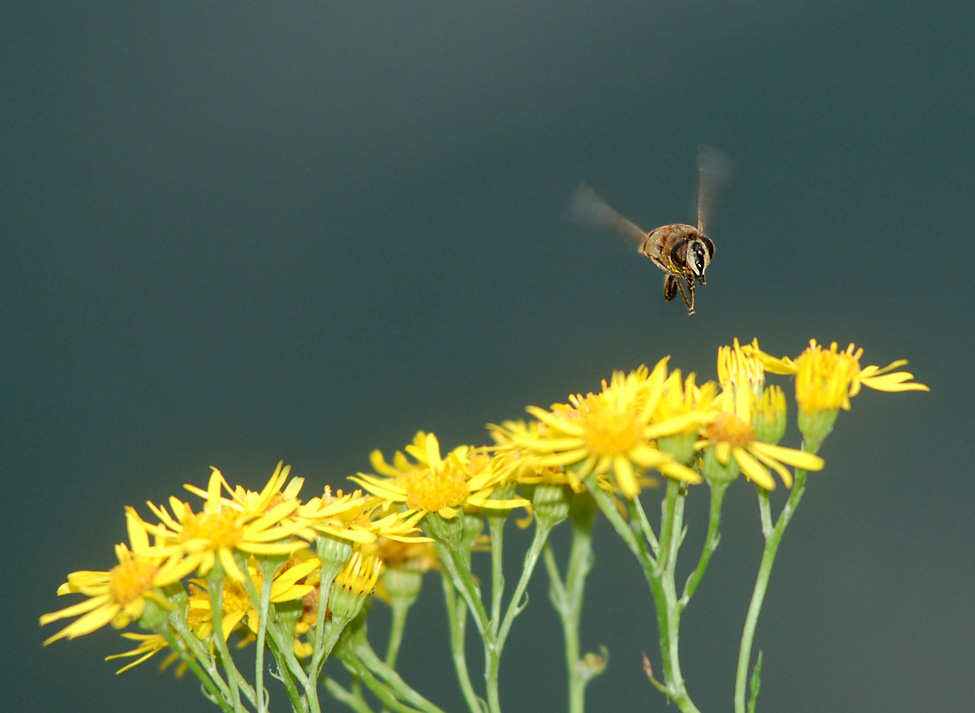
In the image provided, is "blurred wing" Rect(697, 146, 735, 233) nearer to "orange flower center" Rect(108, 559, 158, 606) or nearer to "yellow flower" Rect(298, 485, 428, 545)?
"yellow flower" Rect(298, 485, 428, 545)

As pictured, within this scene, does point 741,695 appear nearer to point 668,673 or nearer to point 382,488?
point 668,673

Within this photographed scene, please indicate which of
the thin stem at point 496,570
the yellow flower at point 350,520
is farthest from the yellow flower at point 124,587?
the thin stem at point 496,570

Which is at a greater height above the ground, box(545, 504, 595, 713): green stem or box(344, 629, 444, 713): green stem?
box(545, 504, 595, 713): green stem

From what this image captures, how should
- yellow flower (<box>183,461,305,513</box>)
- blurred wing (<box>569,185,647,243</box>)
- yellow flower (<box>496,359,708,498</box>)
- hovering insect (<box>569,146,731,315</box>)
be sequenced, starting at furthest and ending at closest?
blurred wing (<box>569,185,647,243</box>), hovering insect (<box>569,146,731,315</box>), yellow flower (<box>183,461,305,513</box>), yellow flower (<box>496,359,708,498</box>)

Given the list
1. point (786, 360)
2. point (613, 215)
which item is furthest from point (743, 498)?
point (786, 360)

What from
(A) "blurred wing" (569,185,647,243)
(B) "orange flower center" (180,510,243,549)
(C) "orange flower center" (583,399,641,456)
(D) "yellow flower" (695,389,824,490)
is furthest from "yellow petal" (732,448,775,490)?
(A) "blurred wing" (569,185,647,243)

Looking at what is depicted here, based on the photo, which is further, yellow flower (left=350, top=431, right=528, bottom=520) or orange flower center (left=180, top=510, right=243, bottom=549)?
yellow flower (left=350, top=431, right=528, bottom=520)

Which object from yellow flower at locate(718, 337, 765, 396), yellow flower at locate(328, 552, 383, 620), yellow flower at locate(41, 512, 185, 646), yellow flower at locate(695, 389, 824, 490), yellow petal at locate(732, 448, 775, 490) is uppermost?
yellow flower at locate(718, 337, 765, 396)

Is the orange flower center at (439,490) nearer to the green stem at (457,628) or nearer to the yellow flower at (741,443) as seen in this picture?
the green stem at (457,628)
